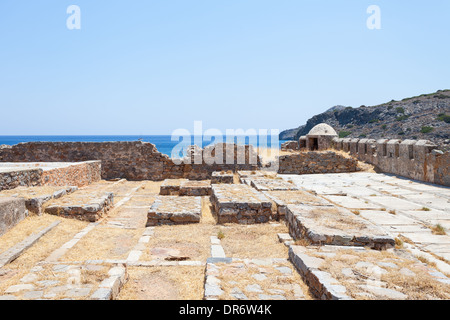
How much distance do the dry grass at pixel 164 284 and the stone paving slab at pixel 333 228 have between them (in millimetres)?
1720

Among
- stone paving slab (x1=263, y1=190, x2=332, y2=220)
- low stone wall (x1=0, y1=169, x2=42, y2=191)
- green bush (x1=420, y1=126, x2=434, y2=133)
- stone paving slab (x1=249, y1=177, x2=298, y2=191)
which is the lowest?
stone paving slab (x1=263, y1=190, x2=332, y2=220)

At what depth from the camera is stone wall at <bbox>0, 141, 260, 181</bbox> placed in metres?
15.7

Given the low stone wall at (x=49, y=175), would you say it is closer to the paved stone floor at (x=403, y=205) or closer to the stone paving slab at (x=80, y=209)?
the stone paving slab at (x=80, y=209)

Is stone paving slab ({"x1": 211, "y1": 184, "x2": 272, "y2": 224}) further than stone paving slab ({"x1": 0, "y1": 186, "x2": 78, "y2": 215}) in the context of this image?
Yes

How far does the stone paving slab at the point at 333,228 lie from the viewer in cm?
469

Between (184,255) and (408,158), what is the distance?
1176 cm

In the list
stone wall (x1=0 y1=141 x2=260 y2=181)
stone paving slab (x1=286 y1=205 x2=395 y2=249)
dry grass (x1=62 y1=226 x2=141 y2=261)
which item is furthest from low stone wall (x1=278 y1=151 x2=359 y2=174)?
dry grass (x1=62 y1=226 x2=141 y2=261)

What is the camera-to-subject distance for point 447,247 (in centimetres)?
535

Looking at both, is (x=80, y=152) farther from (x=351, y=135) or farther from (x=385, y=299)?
(x=351, y=135)

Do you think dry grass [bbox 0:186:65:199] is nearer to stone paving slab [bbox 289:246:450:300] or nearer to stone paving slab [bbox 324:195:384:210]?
stone paving slab [bbox 289:246:450:300]

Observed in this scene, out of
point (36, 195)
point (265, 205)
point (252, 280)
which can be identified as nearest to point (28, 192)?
point (36, 195)

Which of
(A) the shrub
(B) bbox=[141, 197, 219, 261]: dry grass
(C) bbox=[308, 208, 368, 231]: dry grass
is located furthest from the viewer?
(A) the shrub

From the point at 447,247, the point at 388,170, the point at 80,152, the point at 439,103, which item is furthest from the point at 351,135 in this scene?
the point at 447,247

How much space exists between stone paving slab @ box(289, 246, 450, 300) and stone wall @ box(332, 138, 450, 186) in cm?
911
